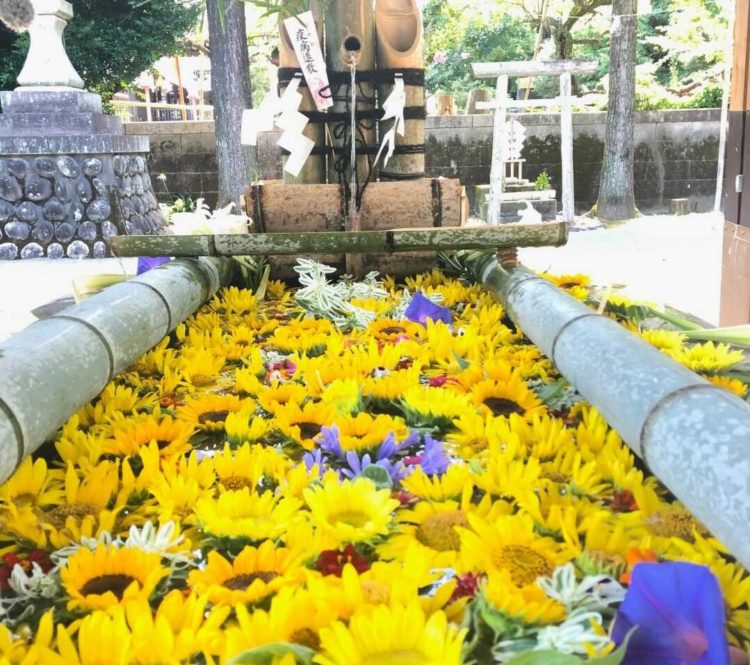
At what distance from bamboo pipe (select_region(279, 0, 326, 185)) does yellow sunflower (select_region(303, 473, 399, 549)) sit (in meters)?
2.61

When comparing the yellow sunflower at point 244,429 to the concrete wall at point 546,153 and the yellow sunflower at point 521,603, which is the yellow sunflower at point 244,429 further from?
the concrete wall at point 546,153

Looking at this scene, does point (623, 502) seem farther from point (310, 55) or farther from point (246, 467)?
point (310, 55)

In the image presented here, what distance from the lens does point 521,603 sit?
2.69 feet

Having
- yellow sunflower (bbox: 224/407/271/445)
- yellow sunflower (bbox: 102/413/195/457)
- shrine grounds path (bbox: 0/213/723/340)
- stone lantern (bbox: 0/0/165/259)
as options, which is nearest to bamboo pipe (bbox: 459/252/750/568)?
yellow sunflower (bbox: 224/407/271/445)

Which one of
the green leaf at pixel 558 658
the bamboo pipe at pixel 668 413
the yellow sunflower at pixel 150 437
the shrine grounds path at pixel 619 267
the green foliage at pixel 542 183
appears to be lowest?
the shrine grounds path at pixel 619 267

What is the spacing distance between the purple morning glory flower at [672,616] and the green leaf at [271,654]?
304mm

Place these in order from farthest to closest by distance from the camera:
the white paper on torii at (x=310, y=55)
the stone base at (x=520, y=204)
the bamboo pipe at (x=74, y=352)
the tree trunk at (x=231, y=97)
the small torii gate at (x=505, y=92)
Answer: the stone base at (x=520, y=204)
the small torii gate at (x=505, y=92)
the tree trunk at (x=231, y=97)
the white paper on torii at (x=310, y=55)
the bamboo pipe at (x=74, y=352)

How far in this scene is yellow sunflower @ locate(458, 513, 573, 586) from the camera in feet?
3.04

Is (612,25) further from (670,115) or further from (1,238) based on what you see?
(1,238)

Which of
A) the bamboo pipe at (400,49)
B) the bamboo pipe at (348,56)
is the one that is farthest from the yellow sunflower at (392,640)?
the bamboo pipe at (400,49)

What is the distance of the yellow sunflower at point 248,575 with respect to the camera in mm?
875

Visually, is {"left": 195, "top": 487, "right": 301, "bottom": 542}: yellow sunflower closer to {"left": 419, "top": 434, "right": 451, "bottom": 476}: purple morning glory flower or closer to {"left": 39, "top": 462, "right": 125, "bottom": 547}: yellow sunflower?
{"left": 39, "top": 462, "right": 125, "bottom": 547}: yellow sunflower

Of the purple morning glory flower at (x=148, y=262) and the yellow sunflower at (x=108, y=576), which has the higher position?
the purple morning glory flower at (x=148, y=262)

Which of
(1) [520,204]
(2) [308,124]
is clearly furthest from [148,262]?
(1) [520,204]
